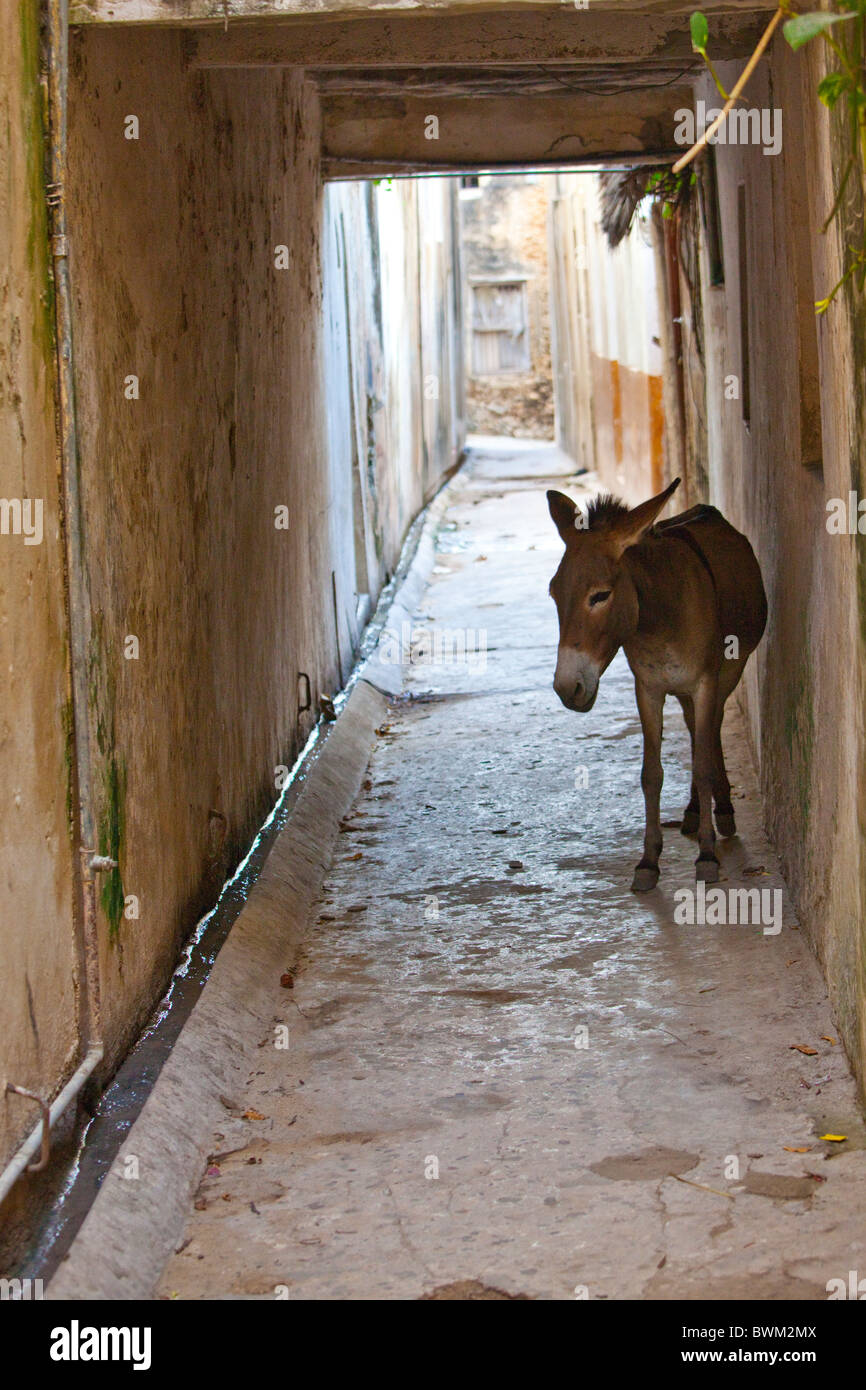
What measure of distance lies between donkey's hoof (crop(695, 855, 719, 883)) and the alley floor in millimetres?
172

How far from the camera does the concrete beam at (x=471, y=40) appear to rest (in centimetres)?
551

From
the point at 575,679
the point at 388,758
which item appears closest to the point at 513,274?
the point at 388,758

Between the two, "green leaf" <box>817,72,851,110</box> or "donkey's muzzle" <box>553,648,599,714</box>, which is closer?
"green leaf" <box>817,72,851,110</box>

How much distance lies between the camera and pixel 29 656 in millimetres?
3676

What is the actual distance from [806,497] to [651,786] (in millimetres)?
1415

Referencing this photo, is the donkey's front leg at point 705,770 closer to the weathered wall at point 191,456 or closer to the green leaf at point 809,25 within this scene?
the weathered wall at point 191,456

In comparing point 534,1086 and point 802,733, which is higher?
point 802,733

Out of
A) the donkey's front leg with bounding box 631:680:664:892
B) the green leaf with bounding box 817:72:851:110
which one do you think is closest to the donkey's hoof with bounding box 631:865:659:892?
the donkey's front leg with bounding box 631:680:664:892

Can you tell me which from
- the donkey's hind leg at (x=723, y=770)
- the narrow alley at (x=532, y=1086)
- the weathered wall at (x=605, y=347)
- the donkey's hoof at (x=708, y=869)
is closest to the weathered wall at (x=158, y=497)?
the narrow alley at (x=532, y=1086)

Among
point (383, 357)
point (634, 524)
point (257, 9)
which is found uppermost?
point (383, 357)

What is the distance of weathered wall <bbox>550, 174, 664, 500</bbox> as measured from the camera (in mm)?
15766

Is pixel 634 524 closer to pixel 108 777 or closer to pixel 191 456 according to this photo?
pixel 191 456

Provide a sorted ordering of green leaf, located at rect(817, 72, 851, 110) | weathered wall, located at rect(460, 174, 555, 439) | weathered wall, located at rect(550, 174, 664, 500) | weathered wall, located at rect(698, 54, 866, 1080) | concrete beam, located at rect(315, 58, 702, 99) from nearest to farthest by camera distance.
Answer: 1. green leaf, located at rect(817, 72, 851, 110)
2. weathered wall, located at rect(698, 54, 866, 1080)
3. concrete beam, located at rect(315, 58, 702, 99)
4. weathered wall, located at rect(550, 174, 664, 500)
5. weathered wall, located at rect(460, 174, 555, 439)

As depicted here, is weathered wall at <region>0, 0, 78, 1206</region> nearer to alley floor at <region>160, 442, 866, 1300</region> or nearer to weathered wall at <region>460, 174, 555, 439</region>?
alley floor at <region>160, 442, 866, 1300</region>
